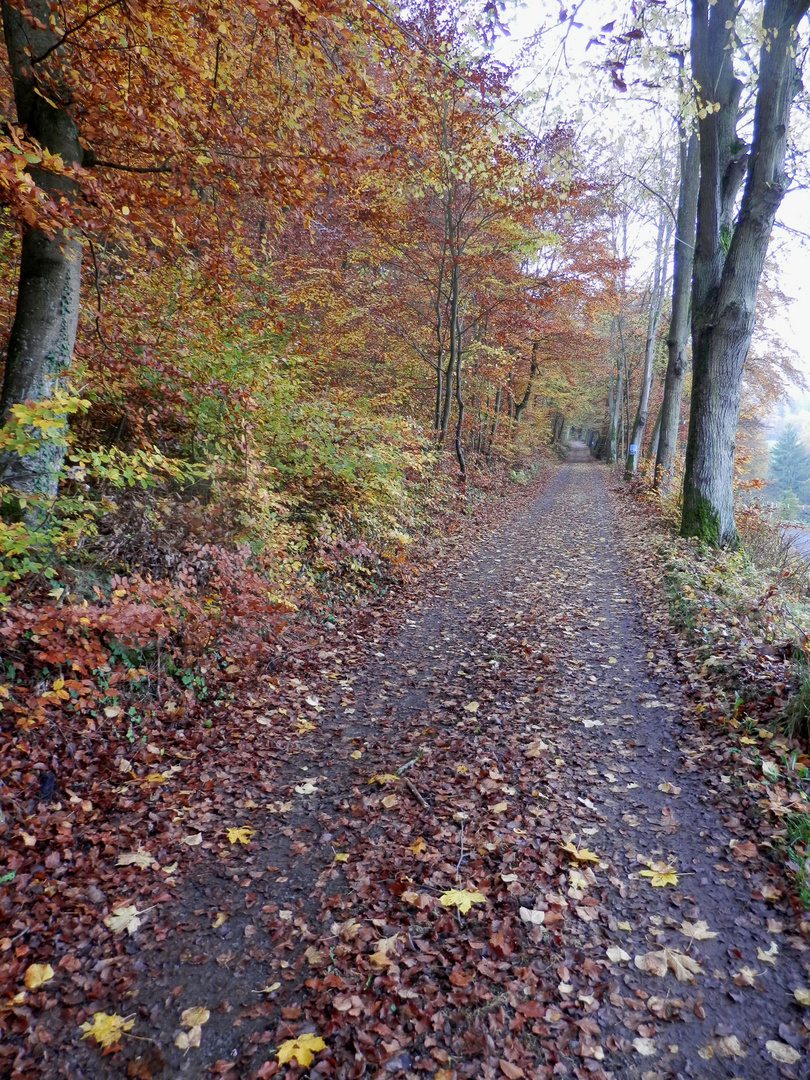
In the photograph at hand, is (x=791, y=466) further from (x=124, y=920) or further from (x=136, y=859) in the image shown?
(x=124, y=920)

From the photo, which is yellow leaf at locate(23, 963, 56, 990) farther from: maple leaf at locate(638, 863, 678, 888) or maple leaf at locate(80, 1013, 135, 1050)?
maple leaf at locate(638, 863, 678, 888)

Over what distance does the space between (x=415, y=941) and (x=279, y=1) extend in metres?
6.96

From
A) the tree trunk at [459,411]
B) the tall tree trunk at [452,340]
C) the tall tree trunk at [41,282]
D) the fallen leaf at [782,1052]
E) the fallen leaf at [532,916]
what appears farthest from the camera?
the tree trunk at [459,411]

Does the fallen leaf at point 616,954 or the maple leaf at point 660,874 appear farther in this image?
the maple leaf at point 660,874

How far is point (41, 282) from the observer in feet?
16.8

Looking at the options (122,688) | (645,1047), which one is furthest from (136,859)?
(645,1047)

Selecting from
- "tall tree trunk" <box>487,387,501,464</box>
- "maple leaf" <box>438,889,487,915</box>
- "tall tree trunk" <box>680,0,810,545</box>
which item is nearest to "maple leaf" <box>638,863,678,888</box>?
"maple leaf" <box>438,889,487,915</box>

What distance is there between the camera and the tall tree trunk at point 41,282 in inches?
192

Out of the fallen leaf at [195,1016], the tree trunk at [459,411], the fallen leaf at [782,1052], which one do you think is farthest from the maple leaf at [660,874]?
the tree trunk at [459,411]

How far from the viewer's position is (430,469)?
1407cm

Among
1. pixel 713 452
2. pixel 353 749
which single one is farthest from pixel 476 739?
pixel 713 452

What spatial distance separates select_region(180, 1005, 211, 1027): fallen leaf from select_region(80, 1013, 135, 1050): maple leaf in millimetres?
233

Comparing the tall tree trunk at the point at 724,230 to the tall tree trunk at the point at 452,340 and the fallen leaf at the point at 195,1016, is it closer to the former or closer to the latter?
the tall tree trunk at the point at 452,340

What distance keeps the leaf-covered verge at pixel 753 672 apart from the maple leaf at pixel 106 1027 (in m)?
3.55
